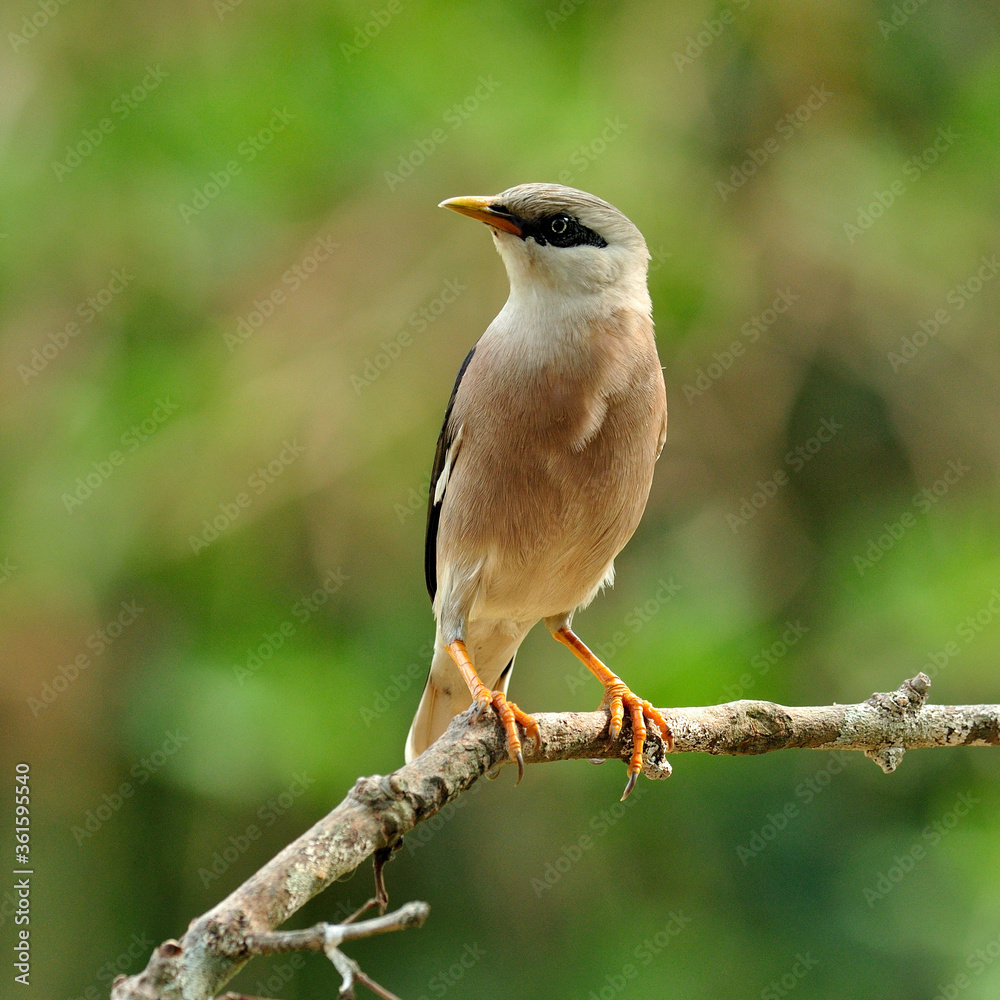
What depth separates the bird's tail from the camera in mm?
3893

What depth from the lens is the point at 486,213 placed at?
127 inches

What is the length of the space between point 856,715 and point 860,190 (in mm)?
3889

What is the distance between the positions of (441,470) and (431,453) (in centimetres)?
183

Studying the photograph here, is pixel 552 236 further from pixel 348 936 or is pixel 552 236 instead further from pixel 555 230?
pixel 348 936

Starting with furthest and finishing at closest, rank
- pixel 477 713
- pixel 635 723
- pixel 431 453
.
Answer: pixel 431 453 → pixel 635 723 → pixel 477 713

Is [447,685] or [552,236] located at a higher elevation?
[552,236]

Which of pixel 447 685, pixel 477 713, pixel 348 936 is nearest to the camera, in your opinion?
pixel 348 936

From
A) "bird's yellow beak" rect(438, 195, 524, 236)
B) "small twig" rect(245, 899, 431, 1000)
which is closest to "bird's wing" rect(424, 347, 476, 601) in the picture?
"bird's yellow beak" rect(438, 195, 524, 236)

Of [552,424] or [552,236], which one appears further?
[552,236]

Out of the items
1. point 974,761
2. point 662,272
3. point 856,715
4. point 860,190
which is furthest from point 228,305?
point 974,761

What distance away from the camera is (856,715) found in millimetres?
2910

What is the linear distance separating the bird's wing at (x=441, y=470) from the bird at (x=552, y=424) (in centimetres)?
1

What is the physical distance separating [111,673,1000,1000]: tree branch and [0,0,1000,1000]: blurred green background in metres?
1.60

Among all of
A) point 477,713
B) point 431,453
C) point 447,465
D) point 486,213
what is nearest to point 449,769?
point 477,713
